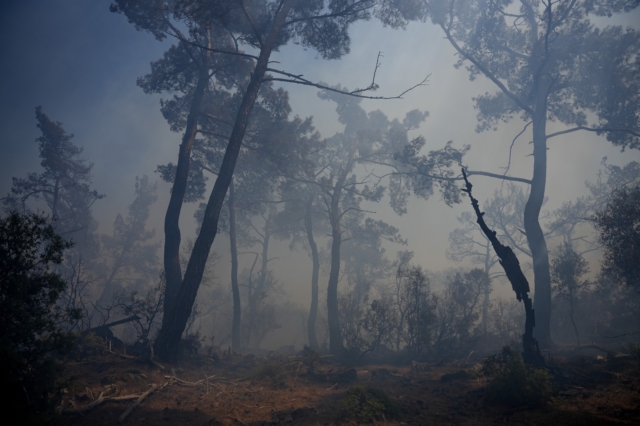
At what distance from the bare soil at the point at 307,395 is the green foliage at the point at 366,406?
0.51 feet

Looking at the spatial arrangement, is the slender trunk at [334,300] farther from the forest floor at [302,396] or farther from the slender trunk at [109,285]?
the slender trunk at [109,285]

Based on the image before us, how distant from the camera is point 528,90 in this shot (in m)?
16.2

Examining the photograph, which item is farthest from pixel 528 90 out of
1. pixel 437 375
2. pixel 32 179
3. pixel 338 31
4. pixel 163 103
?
pixel 32 179

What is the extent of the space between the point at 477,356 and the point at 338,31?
14959 millimetres

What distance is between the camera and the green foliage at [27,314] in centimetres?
454

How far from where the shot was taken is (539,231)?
528 inches

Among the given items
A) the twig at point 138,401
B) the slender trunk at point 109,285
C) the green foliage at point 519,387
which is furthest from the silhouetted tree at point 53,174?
the green foliage at point 519,387

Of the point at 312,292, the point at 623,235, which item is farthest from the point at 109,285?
the point at 623,235

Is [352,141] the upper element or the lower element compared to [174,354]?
upper

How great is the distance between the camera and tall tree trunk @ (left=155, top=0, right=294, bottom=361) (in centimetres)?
902

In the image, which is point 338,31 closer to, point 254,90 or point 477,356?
point 254,90

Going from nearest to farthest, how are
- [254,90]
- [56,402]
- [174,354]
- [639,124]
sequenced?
[56,402] < [174,354] < [254,90] < [639,124]

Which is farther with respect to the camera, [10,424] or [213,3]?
[213,3]

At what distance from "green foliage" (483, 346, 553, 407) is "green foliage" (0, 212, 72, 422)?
7.97 metres
